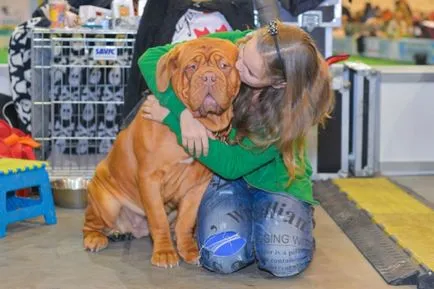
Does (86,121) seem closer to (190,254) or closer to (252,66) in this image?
(190,254)

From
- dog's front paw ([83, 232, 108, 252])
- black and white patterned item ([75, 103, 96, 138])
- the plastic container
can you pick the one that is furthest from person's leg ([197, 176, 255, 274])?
the plastic container

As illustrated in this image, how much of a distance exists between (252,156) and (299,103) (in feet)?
0.76

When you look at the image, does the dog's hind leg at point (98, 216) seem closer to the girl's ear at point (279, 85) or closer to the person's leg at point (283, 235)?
the person's leg at point (283, 235)

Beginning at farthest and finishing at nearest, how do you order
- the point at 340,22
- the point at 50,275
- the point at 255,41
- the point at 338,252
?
the point at 340,22, the point at 338,252, the point at 50,275, the point at 255,41

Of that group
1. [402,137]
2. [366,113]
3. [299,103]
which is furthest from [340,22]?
[299,103]

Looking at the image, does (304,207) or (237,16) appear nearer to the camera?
(304,207)

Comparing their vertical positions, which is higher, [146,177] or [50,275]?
[146,177]

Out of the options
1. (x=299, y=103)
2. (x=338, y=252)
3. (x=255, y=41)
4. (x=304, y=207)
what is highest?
(x=255, y=41)

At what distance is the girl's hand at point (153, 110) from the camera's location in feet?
8.51

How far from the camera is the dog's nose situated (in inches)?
93.7

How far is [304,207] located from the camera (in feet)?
8.86

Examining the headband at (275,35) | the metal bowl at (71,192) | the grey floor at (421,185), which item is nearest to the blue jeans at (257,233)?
the headband at (275,35)

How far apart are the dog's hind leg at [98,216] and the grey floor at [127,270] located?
0.04 m

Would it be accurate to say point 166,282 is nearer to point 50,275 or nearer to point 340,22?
Answer: point 50,275
